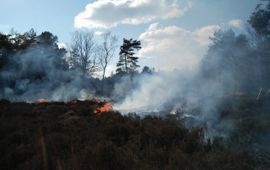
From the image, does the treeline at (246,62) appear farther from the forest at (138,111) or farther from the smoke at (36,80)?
the smoke at (36,80)

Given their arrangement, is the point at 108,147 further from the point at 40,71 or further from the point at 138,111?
the point at 40,71

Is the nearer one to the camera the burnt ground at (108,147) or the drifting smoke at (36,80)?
the burnt ground at (108,147)

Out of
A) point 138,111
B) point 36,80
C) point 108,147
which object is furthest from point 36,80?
point 108,147

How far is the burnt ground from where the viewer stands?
5.44 meters

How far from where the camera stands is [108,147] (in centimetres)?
589

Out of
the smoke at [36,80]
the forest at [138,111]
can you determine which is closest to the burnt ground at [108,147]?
the forest at [138,111]

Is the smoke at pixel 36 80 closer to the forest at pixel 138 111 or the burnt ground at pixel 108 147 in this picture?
the forest at pixel 138 111

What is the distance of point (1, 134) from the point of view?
8984mm

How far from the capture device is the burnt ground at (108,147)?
544 cm

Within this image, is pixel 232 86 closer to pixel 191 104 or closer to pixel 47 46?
pixel 191 104

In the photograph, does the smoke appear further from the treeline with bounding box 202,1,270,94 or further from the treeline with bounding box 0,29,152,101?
the treeline with bounding box 202,1,270,94

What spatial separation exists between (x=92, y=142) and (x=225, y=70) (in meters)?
27.7

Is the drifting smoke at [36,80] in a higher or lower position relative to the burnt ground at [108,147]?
higher

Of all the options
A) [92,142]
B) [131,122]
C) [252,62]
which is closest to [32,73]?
[131,122]
